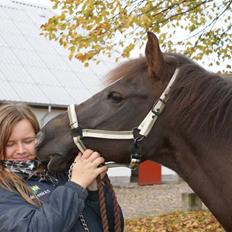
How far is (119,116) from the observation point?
2.86m

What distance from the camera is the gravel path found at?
38.3 ft

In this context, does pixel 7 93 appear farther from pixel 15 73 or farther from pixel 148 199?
pixel 148 199

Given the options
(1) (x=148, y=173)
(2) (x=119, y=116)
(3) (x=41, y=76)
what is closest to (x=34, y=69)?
(3) (x=41, y=76)

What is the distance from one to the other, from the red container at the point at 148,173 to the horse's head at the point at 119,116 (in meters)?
15.4

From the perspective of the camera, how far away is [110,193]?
302 centimetres

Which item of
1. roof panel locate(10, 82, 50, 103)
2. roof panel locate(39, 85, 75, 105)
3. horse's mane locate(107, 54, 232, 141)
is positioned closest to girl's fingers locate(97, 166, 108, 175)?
horse's mane locate(107, 54, 232, 141)

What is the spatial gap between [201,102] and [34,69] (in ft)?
53.4

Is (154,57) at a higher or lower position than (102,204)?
higher

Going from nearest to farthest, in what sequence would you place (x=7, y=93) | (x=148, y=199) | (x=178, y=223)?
(x=178, y=223), (x=148, y=199), (x=7, y=93)

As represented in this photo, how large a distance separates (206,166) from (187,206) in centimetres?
807

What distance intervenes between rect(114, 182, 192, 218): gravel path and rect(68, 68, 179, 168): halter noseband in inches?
318

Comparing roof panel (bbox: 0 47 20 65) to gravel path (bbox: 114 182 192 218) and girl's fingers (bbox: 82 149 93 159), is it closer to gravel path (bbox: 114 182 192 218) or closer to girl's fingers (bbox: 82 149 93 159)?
gravel path (bbox: 114 182 192 218)

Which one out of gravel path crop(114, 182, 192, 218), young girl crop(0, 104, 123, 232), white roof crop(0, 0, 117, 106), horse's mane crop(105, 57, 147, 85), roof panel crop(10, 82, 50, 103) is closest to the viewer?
young girl crop(0, 104, 123, 232)

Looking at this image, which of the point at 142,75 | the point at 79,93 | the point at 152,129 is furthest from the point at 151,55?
the point at 79,93
